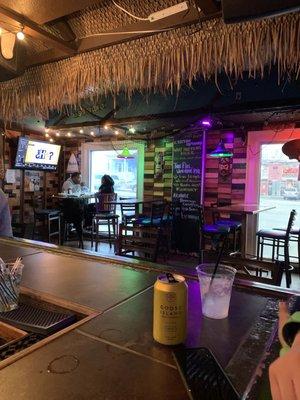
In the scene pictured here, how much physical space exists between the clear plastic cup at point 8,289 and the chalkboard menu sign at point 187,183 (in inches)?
192

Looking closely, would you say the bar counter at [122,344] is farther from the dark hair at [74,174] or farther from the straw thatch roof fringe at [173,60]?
the dark hair at [74,174]

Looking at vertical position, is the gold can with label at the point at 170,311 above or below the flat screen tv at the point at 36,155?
below

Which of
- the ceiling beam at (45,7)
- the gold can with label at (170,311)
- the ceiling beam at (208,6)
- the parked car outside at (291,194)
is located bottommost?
the gold can with label at (170,311)

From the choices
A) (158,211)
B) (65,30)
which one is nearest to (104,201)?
(158,211)

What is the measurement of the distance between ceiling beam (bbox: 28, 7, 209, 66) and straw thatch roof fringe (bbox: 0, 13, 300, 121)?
3 cm

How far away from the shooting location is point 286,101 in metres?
3.81

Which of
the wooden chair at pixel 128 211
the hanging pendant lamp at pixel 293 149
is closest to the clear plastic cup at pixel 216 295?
the hanging pendant lamp at pixel 293 149

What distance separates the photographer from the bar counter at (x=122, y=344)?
2.39 ft

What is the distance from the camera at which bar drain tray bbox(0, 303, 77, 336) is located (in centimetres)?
107

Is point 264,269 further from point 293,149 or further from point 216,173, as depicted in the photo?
point 216,173

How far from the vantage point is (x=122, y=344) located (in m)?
0.92

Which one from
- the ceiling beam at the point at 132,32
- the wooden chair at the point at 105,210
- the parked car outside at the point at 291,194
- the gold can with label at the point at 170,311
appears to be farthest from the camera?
the wooden chair at the point at 105,210

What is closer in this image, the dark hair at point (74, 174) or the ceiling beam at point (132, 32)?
the ceiling beam at point (132, 32)

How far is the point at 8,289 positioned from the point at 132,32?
1.51 m
